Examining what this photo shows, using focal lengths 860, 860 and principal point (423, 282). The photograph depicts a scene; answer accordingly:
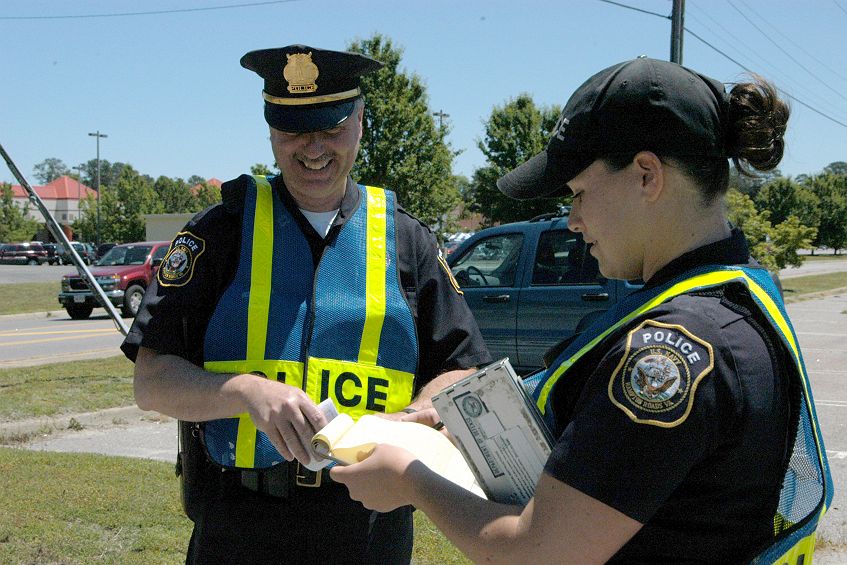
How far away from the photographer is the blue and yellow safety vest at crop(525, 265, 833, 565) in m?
1.34

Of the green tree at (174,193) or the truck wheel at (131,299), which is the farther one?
the green tree at (174,193)

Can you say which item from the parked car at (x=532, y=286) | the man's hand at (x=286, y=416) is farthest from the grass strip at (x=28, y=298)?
the man's hand at (x=286, y=416)

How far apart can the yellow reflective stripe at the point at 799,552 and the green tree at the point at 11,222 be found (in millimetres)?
86320

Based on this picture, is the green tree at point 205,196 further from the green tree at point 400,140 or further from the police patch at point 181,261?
the police patch at point 181,261

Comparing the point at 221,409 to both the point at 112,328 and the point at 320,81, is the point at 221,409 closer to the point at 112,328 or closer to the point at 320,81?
the point at 320,81

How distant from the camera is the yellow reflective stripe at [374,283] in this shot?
2.31m

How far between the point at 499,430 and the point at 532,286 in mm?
7340

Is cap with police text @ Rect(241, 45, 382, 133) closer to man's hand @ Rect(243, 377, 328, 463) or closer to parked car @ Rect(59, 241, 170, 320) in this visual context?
man's hand @ Rect(243, 377, 328, 463)

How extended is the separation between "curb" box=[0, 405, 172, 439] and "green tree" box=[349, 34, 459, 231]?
17969 mm

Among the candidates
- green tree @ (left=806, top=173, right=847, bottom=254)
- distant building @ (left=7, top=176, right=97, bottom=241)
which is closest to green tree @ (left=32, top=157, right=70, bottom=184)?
distant building @ (left=7, top=176, right=97, bottom=241)

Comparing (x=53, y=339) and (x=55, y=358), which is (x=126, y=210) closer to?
(x=53, y=339)

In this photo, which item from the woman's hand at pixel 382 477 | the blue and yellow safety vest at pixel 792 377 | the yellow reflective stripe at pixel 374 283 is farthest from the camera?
the yellow reflective stripe at pixel 374 283

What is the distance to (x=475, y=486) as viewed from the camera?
1530 millimetres

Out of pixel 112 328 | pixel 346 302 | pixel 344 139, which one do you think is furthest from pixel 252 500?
pixel 112 328
